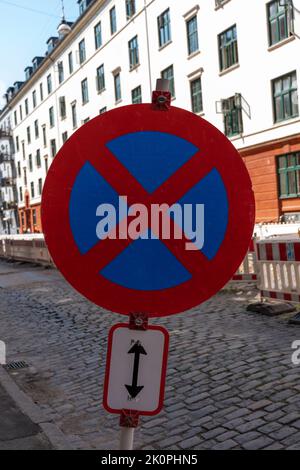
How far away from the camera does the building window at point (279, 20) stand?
20.2m

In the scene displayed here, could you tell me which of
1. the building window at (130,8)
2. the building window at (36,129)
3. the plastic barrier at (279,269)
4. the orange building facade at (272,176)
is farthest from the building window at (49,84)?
the plastic barrier at (279,269)

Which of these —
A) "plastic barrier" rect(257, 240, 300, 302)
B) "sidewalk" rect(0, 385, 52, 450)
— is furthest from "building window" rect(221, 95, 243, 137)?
"sidewalk" rect(0, 385, 52, 450)

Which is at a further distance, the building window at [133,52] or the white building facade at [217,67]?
the building window at [133,52]

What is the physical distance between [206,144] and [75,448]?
101 inches

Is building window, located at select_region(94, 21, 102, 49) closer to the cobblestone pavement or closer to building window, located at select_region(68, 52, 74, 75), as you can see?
building window, located at select_region(68, 52, 74, 75)

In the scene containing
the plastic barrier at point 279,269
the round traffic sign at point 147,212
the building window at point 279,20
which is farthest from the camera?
the building window at point 279,20

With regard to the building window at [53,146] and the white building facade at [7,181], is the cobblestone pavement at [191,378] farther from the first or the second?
the white building facade at [7,181]

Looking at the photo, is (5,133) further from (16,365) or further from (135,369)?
(135,369)

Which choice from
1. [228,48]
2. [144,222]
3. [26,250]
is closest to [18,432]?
[144,222]

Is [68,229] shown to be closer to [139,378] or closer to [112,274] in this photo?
[112,274]

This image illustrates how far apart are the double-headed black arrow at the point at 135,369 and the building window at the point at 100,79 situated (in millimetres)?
36241

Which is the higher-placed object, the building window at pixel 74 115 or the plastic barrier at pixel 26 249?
the building window at pixel 74 115

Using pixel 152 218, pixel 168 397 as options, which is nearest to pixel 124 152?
pixel 152 218

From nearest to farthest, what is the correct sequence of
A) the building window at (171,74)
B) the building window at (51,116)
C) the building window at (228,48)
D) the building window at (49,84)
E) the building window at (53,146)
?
the building window at (228,48) → the building window at (171,74) → the building window at (53,146) → the building window at (51,116) → the building window at (49,84)
